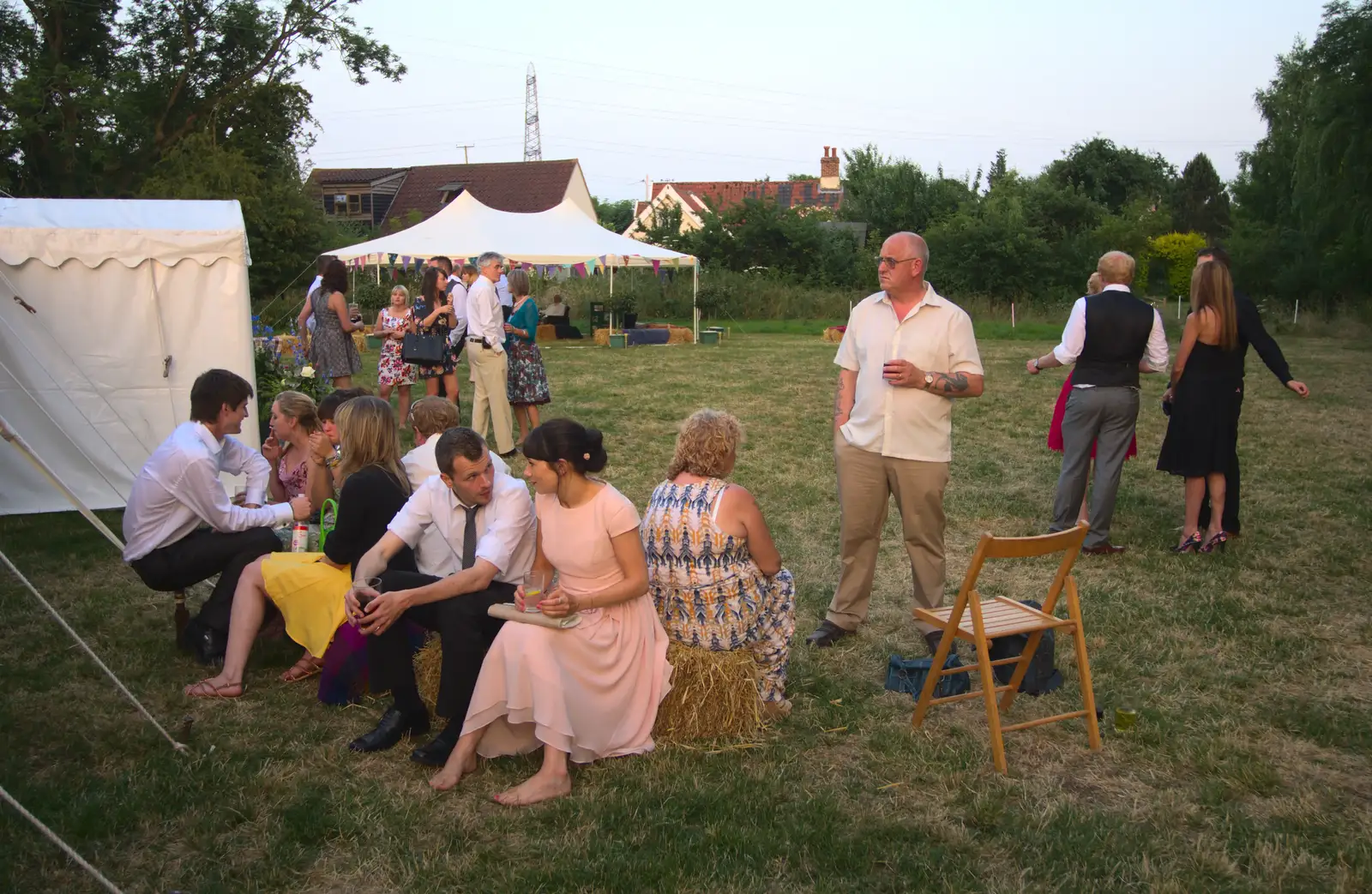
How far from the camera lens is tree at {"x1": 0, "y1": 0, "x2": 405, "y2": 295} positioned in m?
24.3

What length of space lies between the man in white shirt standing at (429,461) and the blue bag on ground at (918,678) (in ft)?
5.79

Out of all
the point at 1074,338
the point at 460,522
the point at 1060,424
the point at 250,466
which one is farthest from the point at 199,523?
the point at 1060,424

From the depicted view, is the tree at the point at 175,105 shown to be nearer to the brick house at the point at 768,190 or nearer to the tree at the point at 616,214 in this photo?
the brick house at the point at 768,190

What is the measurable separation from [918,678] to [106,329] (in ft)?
18.5

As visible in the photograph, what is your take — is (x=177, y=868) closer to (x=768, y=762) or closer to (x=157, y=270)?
(x=768, y=762)

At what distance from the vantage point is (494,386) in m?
9.52

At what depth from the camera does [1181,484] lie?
846 cm

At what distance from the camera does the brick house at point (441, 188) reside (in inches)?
1950

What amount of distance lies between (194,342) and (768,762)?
17.6ft

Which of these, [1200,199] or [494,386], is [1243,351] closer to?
[494,386]

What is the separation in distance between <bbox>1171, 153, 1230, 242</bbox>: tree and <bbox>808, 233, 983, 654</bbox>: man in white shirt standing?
1806 inches

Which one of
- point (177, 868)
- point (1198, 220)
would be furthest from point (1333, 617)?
point (1198, 220)

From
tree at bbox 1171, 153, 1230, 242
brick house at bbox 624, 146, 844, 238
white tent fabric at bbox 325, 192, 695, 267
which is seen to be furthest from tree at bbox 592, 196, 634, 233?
white tent fabric at bbox 325, 192, 695, 267

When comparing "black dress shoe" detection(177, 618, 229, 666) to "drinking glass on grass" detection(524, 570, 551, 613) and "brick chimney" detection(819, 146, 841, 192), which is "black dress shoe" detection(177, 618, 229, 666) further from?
"brick chimney" detection(819, 146, 841, 192)
